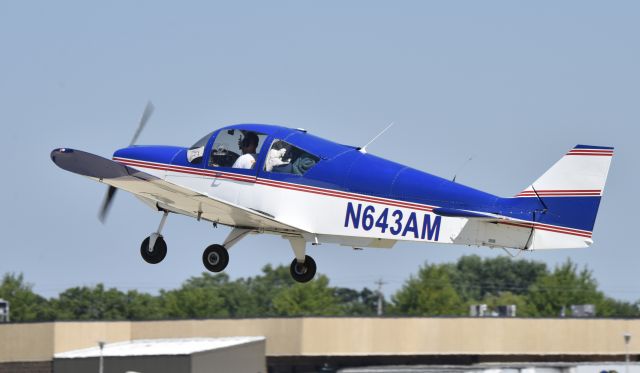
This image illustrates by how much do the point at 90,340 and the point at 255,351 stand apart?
550 centimetres

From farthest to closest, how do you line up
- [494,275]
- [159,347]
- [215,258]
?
[494,275], [159,347], [215,258]

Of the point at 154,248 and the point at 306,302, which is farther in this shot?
the point at 306,302

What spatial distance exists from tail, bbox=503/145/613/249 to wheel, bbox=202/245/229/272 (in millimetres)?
5303

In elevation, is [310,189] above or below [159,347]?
above

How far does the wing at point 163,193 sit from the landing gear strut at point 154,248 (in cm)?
56

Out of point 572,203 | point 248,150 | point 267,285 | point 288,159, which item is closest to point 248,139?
point 248,150

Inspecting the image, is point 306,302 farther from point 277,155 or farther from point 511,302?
point 277,155

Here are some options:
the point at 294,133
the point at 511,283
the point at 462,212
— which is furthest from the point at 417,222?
the point at 511,283

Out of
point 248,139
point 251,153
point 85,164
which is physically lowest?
point 85,164

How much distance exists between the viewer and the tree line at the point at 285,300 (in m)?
90.1

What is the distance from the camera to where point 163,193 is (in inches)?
872

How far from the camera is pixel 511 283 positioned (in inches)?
5600

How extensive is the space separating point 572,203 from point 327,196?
4.01m

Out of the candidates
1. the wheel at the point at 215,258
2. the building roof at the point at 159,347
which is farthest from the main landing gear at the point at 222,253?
the building roof at the point at 159,347
